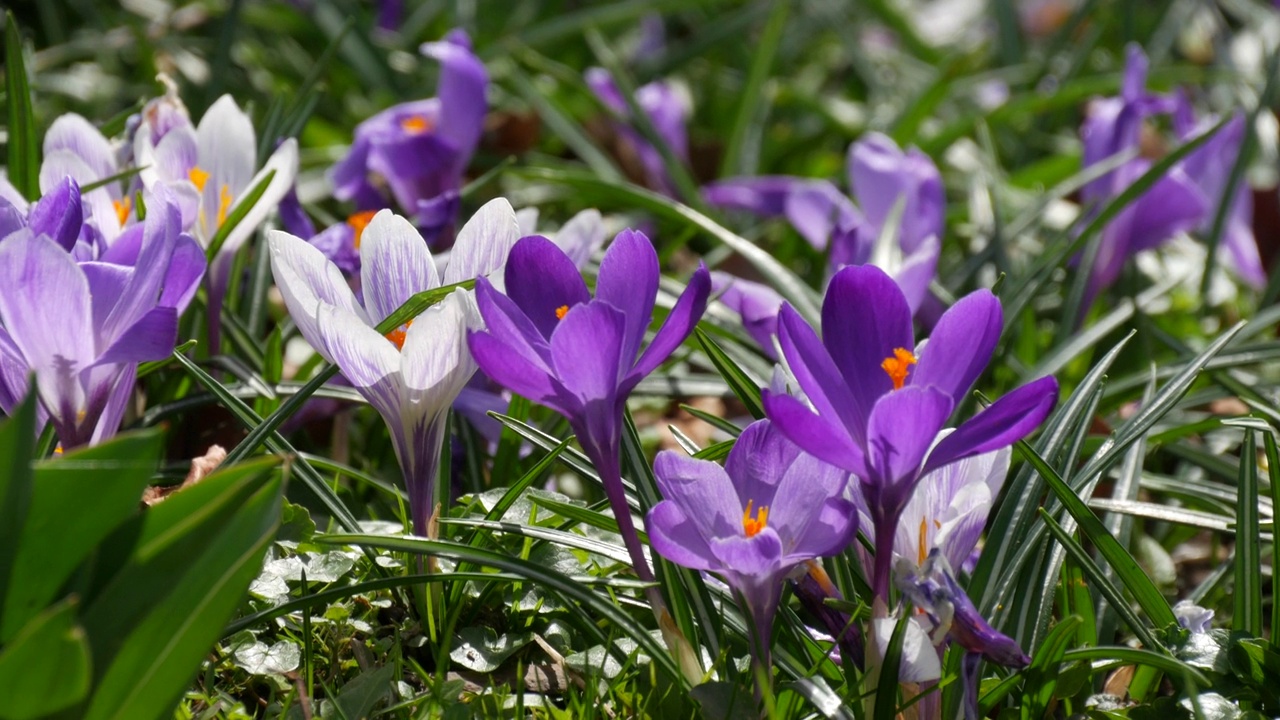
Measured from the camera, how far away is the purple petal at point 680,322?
880 millimetres

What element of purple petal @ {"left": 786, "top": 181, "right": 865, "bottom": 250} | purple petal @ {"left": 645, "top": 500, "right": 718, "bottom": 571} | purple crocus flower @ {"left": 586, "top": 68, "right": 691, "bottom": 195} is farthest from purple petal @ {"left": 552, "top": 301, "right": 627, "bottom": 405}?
purple crocus flower @ {"left": 586, "top": 68, "right": 691, "bottom": 195}

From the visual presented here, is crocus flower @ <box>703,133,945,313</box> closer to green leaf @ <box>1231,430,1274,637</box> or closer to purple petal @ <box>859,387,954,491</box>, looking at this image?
green leaf @ <box>1231,430,1274,637</box>

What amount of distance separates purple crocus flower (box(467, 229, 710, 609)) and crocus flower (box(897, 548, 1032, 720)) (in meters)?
0.22

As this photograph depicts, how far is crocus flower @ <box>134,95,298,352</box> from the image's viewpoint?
138 centimetres

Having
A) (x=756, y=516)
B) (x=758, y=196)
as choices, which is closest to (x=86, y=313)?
(x=756, y=516)

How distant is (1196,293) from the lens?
2549 millimetres

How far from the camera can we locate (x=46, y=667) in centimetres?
69

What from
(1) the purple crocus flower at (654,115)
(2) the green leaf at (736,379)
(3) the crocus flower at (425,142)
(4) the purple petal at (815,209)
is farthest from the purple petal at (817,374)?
(1) the purple crocus flower at (654,115)

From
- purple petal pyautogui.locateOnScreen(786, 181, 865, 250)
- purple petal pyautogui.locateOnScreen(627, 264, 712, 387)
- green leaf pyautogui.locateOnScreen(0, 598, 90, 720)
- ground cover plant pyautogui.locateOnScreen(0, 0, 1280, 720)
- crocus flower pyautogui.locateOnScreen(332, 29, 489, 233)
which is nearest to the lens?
green leaf pyautogui.locateOnScreen(0, 598, 90, 720)

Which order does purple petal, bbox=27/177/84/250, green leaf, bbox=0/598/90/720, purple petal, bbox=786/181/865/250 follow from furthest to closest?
purple petal, bbox=786/181/865/250, purple petal, bbox=27/177/84/250, green leaf, bbox=0/598/90/720

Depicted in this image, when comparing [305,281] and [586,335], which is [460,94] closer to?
[305,281]

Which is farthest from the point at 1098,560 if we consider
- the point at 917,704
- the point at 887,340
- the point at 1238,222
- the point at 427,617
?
the point at 1238,222

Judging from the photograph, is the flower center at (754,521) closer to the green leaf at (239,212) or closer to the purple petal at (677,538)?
the purple petal at (677,538)

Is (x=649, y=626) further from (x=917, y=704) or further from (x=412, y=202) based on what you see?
(x=412, y=202)
